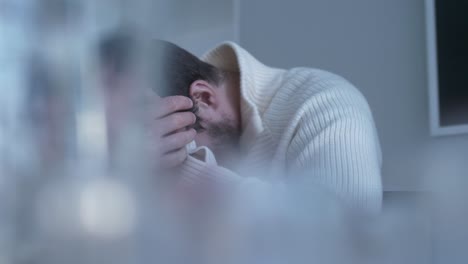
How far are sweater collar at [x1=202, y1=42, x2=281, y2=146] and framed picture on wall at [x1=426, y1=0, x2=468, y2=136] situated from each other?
1.12 ft

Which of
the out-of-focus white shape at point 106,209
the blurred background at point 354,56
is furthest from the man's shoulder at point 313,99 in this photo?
the out-of-focus white shape at point 106,209

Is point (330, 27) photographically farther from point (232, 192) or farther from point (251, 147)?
point (232, 192)

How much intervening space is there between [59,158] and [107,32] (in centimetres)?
2

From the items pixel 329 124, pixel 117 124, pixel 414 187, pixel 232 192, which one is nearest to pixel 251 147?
pixel 329 124

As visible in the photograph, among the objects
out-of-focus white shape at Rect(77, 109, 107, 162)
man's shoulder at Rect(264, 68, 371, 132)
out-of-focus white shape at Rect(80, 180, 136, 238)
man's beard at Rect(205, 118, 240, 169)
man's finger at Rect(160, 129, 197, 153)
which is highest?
out-of-focus white shape at Rect(77, 109, 107, 162)

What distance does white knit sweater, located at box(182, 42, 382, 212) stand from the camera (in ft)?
1.77

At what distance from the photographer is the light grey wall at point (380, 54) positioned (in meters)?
1.00

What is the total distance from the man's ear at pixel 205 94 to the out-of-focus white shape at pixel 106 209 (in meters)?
0.58

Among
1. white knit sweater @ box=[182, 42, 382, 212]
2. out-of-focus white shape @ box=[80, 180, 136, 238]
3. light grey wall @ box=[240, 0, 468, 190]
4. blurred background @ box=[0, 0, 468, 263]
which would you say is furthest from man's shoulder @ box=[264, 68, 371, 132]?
out-of-focus white shape @ box=[80, 180, 136, 238]

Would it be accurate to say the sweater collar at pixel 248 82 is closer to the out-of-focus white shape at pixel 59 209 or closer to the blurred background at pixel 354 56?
the blurred background at pixel 354 56

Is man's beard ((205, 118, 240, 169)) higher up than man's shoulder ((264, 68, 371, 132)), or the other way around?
man's shoulder ((264, 68, 371, 132))

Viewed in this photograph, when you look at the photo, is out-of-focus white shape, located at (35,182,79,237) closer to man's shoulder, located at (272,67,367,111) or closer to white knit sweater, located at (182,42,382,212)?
white knit sweater, located at (182,42,382,212)

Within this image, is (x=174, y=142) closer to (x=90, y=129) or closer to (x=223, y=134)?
(x=90, y=129)

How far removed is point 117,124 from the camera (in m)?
0.08
